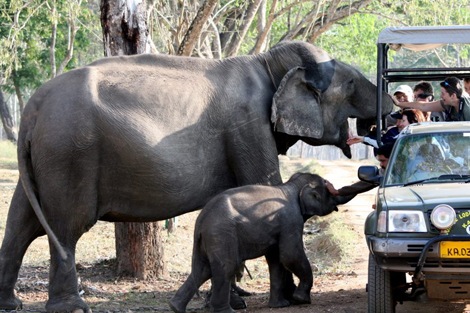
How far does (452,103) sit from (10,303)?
482cm

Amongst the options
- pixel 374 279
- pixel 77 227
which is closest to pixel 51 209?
pixel 77 227

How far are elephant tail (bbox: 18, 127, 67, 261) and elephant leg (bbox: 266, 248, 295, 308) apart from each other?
74.4 inches

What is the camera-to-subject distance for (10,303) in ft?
29.8

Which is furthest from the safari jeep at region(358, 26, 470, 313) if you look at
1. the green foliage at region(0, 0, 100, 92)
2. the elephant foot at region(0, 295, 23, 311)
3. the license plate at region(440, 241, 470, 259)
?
the green foliage at region(0, 0, 100, 92)

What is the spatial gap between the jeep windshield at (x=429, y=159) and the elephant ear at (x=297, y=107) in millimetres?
1347

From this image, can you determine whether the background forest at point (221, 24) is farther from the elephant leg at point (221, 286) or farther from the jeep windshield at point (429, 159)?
the jeep windshield at point (429, 159)

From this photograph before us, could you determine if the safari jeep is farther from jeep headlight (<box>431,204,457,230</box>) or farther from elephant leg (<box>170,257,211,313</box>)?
elephant leg (<box>170,257,211,313</box>)

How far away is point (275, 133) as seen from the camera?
381 inches

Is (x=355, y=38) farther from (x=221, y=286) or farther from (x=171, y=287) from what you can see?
(x=221, y=286)

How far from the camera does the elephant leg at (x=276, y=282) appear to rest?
29.8 ft

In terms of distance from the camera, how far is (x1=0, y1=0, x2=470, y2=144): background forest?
1797cm

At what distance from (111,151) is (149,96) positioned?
64 centimetres

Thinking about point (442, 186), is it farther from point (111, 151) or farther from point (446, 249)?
point (111, 151)

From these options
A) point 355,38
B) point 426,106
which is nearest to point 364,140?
point 426,106
